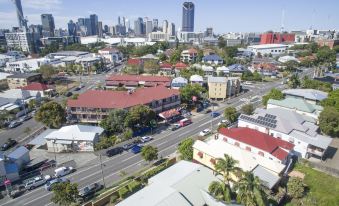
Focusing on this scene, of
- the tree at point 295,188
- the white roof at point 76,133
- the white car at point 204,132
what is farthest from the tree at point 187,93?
the tree at point 295,188

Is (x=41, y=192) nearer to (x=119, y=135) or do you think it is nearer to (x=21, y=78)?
(x=119, y=135)

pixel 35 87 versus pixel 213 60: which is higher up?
pixel 213 60

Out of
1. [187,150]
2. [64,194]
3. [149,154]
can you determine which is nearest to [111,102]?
[149,154]

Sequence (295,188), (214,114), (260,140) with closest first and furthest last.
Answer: (295,188) < (260,140) < (214,114)

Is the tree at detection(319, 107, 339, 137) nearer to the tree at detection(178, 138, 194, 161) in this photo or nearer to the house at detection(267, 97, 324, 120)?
Result: the house at detection(267, 97, 324, 120)

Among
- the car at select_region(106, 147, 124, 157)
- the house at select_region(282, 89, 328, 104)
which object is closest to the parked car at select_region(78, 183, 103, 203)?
the car at select_region(106, 147, 124, 157)

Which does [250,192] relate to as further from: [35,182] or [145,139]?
[35,182]

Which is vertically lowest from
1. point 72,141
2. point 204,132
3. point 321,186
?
point 321,186

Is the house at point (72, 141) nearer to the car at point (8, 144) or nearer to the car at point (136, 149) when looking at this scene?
the car at point (136, 149)
